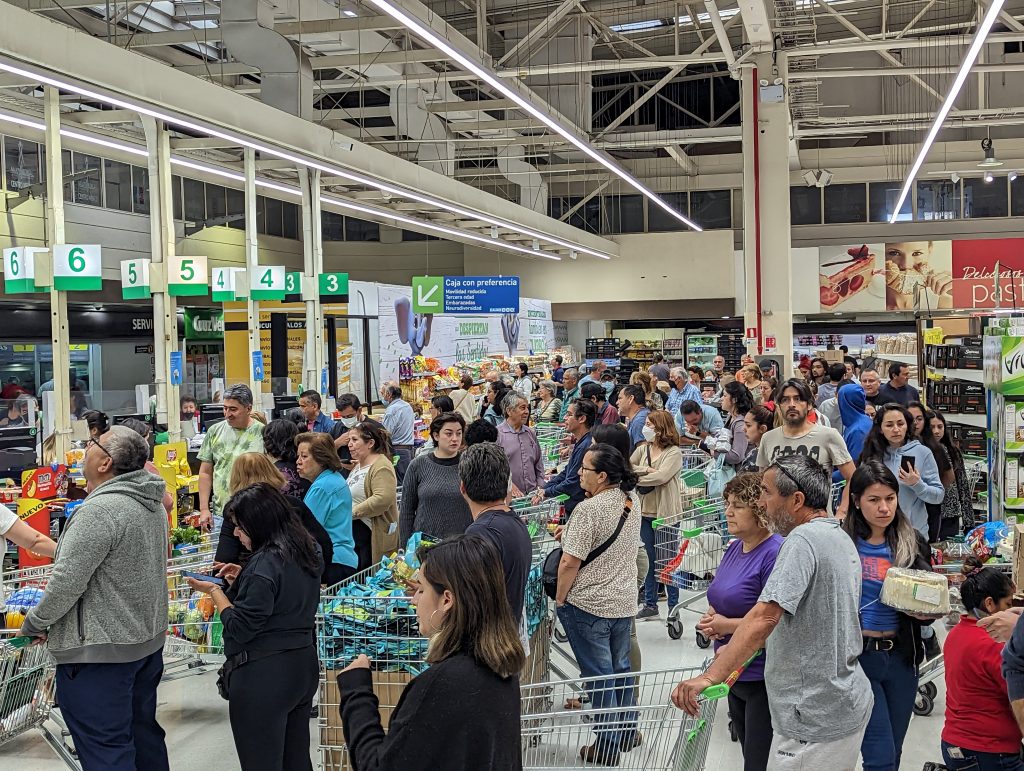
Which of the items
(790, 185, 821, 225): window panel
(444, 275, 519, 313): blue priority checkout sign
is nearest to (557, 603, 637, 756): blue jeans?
(444, 275, 519, 313): blue priority checkout sign

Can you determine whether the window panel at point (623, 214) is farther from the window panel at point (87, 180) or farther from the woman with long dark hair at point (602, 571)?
the woman with long dark hair at point (602, 571)

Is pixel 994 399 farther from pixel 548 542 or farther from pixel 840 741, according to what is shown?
pixel 840 741

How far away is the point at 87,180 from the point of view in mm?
19812

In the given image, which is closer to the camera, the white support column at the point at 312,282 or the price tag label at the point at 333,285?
the white support column at the point at 312,282

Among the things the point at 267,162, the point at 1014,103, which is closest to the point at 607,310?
the point at 1014,103

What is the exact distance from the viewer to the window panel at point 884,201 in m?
27.2

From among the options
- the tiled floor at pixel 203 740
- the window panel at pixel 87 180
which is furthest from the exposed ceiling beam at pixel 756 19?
the window panel at pixel 87 180

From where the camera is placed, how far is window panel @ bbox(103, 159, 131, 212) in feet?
66.9

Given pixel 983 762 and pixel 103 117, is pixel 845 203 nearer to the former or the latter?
pixel 103 117

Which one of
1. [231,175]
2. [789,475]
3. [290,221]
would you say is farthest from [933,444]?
[290,221]

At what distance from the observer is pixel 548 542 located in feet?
21.4

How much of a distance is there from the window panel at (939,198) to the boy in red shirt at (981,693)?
25397 mm

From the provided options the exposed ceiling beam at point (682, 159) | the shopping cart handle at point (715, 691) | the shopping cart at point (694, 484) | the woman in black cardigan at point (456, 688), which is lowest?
the shopping cart at point (694, 484)

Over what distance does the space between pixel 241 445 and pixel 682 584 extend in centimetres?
314
